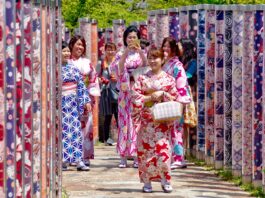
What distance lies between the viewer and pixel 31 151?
25.3 feet

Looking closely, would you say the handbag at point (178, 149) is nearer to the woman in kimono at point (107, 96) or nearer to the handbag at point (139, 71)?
the handbag at point (139, 71)

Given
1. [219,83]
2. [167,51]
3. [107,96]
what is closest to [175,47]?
[167,51]

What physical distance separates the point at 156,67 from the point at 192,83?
3918 millimetres

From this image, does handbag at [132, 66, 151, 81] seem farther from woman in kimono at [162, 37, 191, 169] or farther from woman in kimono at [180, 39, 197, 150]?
woman in kimono at [180, 39, 197, 150]

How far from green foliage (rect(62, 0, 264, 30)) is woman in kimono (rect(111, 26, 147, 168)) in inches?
775

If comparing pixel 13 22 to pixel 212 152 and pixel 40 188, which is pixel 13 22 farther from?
pixel 212 152

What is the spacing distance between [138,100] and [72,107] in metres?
2.49

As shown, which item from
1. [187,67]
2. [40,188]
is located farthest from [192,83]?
[40,188]

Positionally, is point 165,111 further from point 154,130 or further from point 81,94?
point 81,94

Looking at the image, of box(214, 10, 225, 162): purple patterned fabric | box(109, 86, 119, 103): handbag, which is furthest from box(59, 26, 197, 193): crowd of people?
box(109, 86, 119, 103): handbag

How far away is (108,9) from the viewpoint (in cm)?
3944

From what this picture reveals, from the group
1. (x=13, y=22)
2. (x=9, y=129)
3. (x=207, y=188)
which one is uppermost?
(x=13, y=22)

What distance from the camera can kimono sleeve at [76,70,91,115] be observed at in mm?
15750

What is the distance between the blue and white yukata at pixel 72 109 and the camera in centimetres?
1566
